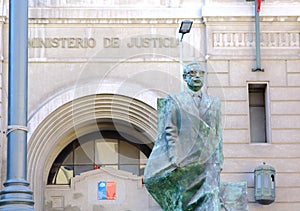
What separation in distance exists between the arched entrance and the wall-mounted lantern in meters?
3.00

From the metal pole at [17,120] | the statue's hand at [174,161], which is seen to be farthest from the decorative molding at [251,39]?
the statue's hand at [174,161]

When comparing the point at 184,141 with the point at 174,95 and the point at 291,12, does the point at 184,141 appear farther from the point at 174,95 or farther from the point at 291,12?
the point at 291,12

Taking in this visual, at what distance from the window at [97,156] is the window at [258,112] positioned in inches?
137

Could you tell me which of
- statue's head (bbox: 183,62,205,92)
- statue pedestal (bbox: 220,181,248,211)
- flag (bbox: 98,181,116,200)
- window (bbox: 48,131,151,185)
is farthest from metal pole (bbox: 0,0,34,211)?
window (bbox: 48,131,151,185)

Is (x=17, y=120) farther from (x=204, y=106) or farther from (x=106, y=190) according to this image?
(x=106, y=190)

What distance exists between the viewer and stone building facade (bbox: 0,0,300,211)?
795 inches

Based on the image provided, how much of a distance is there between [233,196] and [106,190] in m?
13.1

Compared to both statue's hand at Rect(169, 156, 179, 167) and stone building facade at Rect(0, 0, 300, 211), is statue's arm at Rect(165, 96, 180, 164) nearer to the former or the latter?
statue's hand at Rect(169, 156, 179, 167)

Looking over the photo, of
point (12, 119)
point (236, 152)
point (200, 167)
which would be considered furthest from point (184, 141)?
point (236, 152)

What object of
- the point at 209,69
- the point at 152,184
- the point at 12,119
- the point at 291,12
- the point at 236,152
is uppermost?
the point at 291,12

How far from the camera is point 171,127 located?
28.6 feet

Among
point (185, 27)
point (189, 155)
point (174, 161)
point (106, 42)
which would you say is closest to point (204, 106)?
point (189, 155)

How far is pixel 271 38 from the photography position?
20547 mm

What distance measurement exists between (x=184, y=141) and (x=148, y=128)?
12.0 metres
